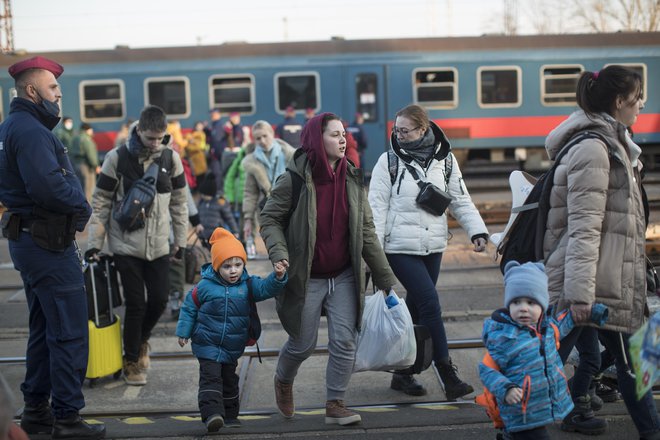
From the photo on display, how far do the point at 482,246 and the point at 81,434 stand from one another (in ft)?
8.78

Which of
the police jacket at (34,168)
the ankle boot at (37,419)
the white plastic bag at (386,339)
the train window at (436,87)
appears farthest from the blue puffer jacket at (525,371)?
the train window at (436,87)

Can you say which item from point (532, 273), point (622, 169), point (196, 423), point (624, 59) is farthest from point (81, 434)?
point (624, 59)

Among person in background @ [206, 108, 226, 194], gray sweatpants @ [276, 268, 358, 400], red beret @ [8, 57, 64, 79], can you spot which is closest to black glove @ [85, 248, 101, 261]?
red beret @ [8, 57, 64, 79]

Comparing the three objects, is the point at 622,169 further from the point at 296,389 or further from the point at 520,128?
the point at 520,128

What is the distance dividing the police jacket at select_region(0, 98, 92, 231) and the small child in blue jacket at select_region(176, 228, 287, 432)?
0.79 meters

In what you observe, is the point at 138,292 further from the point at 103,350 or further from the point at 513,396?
the point at 513,396

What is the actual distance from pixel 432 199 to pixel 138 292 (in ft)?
6.93

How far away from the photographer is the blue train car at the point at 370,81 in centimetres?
1911

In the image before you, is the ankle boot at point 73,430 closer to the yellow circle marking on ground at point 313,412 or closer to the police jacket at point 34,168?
the police jacket at point 34,168

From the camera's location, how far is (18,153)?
4520 mm

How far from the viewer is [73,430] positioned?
4.65 meters

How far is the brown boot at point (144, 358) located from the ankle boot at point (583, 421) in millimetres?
2905

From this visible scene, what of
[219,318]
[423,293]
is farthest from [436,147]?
[219,318]

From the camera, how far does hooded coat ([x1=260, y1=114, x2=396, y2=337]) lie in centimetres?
468
